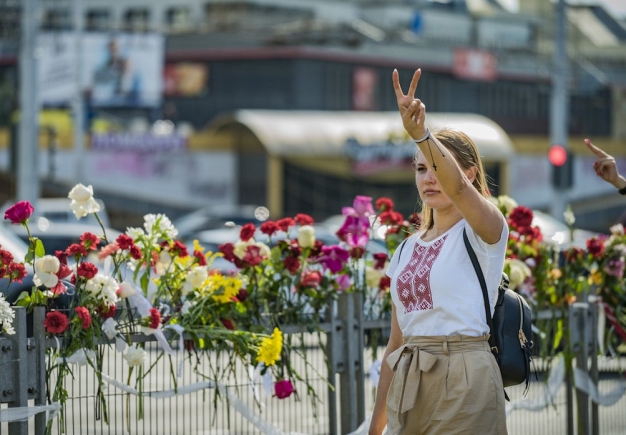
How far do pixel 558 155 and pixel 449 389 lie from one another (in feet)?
56.9

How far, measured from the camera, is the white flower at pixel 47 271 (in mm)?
4848

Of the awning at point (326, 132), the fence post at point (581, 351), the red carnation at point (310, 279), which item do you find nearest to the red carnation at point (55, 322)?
the red carnation at point (310, 279)

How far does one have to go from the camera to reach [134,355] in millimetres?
4973

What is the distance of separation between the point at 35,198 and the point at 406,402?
16.5 meters

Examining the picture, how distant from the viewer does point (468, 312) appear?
13.3ft

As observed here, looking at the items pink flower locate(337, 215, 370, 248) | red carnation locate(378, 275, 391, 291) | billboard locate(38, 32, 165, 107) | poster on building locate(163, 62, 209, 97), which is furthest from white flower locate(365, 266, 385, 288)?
poster on building locate(163, 62, 209, 97)

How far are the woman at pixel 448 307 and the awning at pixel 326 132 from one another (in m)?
29.8

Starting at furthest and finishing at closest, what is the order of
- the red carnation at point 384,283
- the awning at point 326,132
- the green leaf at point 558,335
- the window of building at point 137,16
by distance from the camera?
the window of building at point 137,16
the awning at point 326,132
the green leaf at point 558,335
the red carnation at point 384,283

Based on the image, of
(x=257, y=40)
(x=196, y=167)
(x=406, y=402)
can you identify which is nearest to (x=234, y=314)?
(x=406, y=402)

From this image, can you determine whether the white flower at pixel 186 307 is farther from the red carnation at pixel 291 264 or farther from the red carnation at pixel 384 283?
the red carnation at pixel 384 283

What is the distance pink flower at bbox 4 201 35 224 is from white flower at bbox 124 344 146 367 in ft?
2.19

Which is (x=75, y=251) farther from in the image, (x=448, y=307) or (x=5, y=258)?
(x=448, y=307)

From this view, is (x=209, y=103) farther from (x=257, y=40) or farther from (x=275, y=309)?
(x=275, y=309)

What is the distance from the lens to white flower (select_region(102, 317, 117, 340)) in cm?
500
